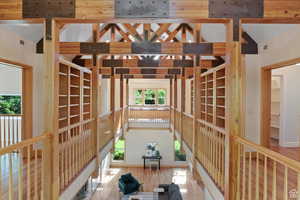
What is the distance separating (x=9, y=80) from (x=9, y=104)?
159cm

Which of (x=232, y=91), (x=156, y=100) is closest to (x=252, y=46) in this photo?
(x=232, y=91)

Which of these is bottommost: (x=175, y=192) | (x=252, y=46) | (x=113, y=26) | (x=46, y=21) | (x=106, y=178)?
(x=106, y=178)

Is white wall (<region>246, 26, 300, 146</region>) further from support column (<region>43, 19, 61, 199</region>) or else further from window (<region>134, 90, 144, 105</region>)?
window (<region>134, 90, 144, 105</region>)

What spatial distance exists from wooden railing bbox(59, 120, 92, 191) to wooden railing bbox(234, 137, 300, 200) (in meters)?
2.09

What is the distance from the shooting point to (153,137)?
11141 millimetres

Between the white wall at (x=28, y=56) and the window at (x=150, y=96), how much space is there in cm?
849

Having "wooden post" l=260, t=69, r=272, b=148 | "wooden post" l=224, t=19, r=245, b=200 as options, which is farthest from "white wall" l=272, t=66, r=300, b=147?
"wooden post" l=224, t=19, r=245, b=200

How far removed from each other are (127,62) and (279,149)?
Answer: 14.6 feet

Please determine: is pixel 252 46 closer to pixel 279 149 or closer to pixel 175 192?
pixel 279 149

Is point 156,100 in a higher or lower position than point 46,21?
lower

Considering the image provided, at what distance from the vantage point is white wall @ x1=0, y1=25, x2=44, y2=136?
4031 mm

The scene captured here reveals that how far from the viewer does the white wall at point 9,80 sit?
6996 millimetres

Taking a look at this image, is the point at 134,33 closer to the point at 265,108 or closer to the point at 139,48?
the point at 139,48

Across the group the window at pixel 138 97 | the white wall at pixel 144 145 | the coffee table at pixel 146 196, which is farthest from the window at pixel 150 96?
the coffee table at pixel 146 196
